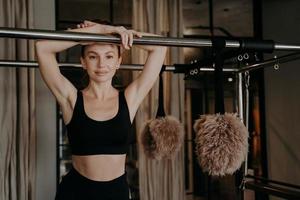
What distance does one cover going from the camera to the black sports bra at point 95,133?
42.0 inches

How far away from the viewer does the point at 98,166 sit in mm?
1084

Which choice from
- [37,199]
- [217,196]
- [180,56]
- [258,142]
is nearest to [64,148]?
[37,199]

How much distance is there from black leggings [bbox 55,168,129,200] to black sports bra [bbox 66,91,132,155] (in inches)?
3.3

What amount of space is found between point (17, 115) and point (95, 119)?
5.20ft

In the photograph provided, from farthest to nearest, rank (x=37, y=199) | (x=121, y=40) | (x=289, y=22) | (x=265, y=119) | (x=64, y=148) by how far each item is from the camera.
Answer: (x=265, y=119) → (x=289, y=22) → (x=64, y=148) → (x=37, y=199) → (x=121, y=40)

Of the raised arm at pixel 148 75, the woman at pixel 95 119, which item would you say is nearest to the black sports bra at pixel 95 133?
the woman at pixel 95 119

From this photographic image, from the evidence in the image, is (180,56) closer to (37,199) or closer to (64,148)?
(64,148)

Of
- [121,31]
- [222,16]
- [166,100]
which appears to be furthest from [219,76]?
[222,16]

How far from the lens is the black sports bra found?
107cm

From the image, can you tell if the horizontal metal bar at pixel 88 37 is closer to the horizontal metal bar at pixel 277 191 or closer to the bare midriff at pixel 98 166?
the bare midriff at pixel 98 166

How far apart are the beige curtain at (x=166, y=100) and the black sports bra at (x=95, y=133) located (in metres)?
1.54

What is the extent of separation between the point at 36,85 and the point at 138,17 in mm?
926

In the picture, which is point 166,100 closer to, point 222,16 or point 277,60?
point 222,16

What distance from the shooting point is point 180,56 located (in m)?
2.87
